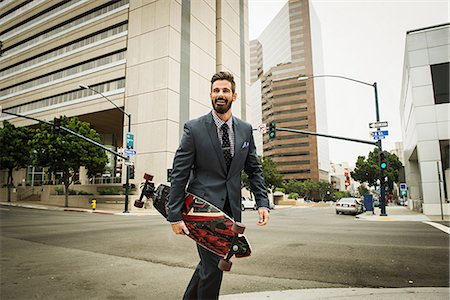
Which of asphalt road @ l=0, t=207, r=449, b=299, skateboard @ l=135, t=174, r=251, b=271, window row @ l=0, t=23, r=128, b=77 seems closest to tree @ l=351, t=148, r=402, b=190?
window row @ l=0, t=23, r=128, b=77

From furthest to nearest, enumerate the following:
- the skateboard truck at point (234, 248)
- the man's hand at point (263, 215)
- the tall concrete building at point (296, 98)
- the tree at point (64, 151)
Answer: the tall concrete building at point (296, 98) → the tree at point (64, 151) → the man's hand at point (263, 215) → the skateboard truck at point (234, 248)

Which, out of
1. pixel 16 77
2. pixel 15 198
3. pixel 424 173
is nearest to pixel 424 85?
pixel 424 173

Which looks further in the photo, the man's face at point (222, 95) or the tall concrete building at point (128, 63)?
the tall concrete building at point (128, 63)

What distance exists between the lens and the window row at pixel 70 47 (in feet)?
116

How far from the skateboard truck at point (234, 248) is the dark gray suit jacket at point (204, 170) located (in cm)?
23

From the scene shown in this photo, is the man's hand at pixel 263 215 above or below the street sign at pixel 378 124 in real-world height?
below

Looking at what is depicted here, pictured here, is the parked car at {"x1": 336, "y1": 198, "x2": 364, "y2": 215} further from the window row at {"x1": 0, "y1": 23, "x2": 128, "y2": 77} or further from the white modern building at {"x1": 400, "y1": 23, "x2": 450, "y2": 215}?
the window row at {"x1": 0, "y1": 23, "x2": 128, "y2": 77}

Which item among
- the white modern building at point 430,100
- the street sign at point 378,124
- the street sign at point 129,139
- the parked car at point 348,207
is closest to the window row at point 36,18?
the street sign at point 129,139

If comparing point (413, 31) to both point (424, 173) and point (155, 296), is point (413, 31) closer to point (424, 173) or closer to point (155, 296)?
point (424, 173)

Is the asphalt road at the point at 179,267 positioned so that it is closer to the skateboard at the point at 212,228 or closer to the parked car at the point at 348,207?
the skateboard at the point at 212,228

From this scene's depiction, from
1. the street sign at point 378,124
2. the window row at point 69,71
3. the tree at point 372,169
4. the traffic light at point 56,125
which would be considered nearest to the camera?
the street sign at point 378,124

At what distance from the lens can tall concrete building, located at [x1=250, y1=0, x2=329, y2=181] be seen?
119 m

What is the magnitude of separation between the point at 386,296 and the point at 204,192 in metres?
2.51

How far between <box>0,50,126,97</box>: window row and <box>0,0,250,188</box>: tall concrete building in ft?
0.47
